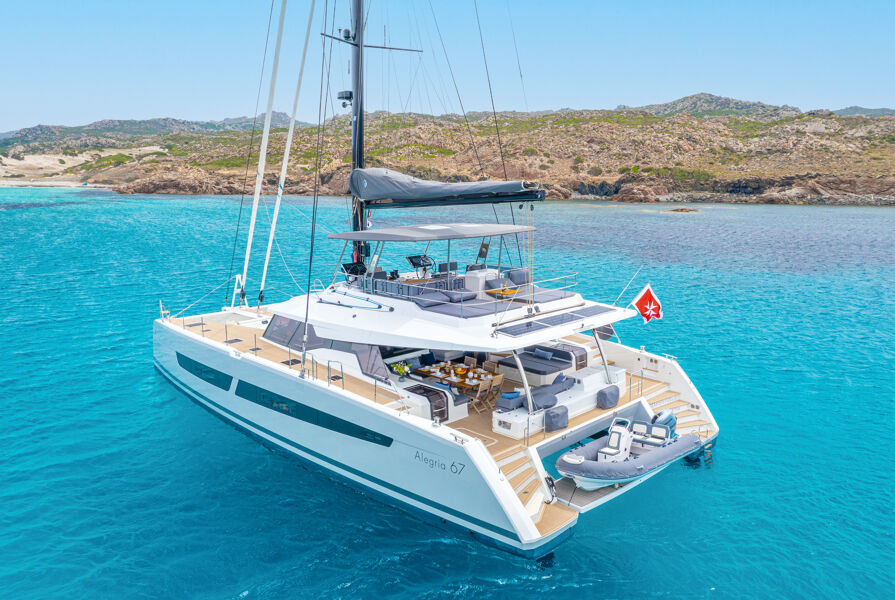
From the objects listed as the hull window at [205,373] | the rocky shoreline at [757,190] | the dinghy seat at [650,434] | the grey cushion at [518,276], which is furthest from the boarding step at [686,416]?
the rocky shoreline at [757,190]

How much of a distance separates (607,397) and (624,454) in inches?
65.7

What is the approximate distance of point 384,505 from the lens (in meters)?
10.5

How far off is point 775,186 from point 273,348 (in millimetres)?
100704

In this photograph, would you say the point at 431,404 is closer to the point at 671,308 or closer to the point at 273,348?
the point at 273,348

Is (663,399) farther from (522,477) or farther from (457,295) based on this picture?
(457,295)

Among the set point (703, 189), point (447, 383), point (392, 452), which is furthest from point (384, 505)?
point (703, 189)

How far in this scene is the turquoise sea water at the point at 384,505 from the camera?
8656 millimetres

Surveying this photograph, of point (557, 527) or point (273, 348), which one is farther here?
point (273, 348)

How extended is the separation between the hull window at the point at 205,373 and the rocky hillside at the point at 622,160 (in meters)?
60.9

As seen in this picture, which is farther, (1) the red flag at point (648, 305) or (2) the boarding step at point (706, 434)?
(1) the red flag at point (648, 305)

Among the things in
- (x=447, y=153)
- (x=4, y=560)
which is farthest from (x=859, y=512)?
(x=447, y=153)

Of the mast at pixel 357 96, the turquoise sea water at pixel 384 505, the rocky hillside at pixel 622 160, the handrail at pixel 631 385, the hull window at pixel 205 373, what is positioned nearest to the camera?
the turquoise sea water at pixel 384 505

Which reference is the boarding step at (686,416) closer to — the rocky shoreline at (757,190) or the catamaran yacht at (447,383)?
the catamaran yacht at (447,383)

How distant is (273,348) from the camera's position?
1369cm
